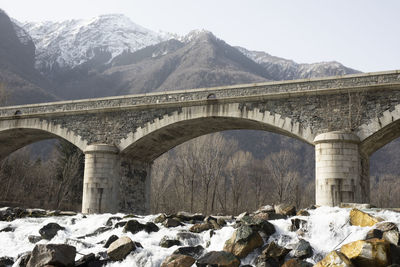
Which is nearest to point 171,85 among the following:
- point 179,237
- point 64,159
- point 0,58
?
point 0,58

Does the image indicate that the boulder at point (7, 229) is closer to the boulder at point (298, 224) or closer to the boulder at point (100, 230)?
the boulder at point (100, 230)

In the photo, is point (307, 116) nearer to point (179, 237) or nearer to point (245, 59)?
point (179, 237)

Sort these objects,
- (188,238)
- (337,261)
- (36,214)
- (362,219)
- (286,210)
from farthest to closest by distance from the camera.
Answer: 1. (36,214)
2. (286,210)
3. (188,238)
4. (362,219)
5. (337,261)

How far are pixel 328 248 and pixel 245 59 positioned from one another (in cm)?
11289

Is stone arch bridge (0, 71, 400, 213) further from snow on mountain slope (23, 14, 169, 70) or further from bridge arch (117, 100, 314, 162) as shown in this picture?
snow on mountain slope (23, 14, 169, 70)

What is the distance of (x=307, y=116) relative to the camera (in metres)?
17.8

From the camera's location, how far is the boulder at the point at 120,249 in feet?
34.2

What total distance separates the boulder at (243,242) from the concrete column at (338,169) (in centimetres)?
701

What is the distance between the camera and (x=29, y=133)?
82.6 feet

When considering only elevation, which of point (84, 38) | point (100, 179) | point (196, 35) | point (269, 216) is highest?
point (84, 38)

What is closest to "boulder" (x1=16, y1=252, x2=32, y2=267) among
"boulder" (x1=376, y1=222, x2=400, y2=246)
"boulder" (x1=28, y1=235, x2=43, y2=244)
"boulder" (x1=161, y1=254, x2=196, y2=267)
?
"boulder" (x1=28, y1=235, x2=43, y2=244)

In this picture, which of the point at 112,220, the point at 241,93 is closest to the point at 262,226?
the point at 112,220

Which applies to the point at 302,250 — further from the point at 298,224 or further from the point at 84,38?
the point at 84,38

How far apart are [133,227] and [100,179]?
9053mm
